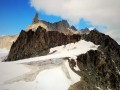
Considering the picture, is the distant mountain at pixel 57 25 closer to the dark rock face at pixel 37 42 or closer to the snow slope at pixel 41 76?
the dark rock face at pixel 37 42

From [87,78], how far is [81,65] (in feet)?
27.8

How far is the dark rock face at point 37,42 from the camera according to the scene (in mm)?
113688

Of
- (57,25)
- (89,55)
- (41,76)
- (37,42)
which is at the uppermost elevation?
(57,25)

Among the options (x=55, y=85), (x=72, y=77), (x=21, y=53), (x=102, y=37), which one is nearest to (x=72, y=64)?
(x=72, y=77)

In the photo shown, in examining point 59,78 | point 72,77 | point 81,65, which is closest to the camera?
point 59,78

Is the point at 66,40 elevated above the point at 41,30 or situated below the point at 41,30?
below

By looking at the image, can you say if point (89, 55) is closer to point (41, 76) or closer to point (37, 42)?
point (41, 76)

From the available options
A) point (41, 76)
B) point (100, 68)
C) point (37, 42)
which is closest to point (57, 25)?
point (37, 42)

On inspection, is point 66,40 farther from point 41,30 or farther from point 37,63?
point 37,63

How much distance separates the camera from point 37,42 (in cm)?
11694

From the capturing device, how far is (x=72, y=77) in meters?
63.3

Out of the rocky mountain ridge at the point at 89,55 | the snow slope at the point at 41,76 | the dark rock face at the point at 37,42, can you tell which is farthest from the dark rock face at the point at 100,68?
the dark rock face at the point at 37,42

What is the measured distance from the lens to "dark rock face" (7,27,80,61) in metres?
114

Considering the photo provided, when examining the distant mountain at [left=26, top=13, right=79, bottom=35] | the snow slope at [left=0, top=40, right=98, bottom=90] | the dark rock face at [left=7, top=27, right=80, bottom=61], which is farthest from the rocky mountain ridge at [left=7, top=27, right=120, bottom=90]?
the distant mountain at [left=26, top=13, right=79, bottom=35]
